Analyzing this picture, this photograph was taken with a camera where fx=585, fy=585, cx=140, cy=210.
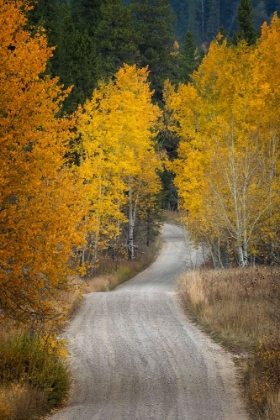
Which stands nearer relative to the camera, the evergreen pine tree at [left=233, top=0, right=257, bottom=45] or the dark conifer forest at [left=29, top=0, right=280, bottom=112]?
the dark conifer forest at [left=29, top=0, right=280, bottom=112]

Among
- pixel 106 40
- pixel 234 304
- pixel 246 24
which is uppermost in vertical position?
pixel 106 40

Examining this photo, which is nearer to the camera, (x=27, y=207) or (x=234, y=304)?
(x=27, y=207)

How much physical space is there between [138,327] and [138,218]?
83.3 feet

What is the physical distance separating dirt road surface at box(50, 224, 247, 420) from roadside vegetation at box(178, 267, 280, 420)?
385 millimetres

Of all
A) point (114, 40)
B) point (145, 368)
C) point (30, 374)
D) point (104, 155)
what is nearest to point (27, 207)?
point (30, 374)

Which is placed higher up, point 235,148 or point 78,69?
point 78,69

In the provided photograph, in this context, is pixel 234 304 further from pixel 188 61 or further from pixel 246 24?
pixel 188 61

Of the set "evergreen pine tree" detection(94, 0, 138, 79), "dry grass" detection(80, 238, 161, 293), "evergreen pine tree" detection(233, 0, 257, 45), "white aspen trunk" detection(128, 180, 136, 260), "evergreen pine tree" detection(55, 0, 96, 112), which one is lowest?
"dry grass" detection(80, 238, 161, 293)

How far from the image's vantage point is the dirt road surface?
9.77 meters

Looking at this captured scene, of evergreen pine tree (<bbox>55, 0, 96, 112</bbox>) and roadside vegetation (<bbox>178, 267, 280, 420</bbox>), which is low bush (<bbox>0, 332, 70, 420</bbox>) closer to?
roadside vegetation (<bbox>178, 267, 280, 420</bbox>)

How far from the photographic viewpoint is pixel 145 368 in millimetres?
12547

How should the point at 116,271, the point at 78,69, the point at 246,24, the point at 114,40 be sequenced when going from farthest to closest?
the point at 114,40, the point at 246,24, the point at 78,69, the point at 116,271

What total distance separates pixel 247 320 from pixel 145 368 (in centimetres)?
383

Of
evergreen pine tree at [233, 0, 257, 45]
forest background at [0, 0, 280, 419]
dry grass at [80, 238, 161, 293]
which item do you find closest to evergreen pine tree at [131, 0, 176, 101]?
forest background at [0, 0, 280, 419]
